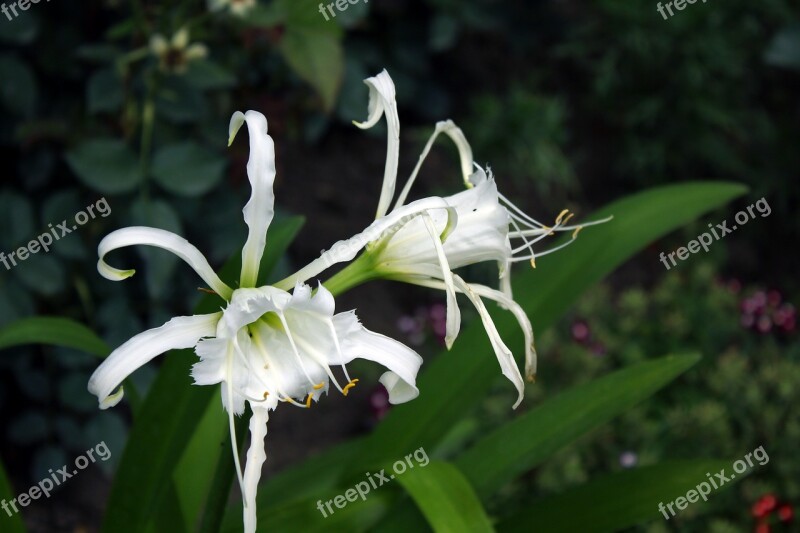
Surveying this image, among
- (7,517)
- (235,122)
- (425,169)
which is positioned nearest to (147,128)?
(7,517)

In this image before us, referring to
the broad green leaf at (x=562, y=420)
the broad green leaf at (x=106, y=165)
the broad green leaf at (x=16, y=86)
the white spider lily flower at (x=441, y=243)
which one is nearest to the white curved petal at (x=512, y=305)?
the white spider lily flower at (x=441, y=243)

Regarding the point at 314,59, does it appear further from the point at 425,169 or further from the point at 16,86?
the point at 425,169

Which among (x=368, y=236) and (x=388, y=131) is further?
(x=388, y=131)

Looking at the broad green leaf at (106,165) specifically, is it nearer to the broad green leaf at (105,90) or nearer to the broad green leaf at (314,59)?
the broad green leaf at (105,90)

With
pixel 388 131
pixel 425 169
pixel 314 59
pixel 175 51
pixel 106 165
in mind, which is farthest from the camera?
pixel 425 169

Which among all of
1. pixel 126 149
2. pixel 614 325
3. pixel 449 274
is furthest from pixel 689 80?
pixel 449 274

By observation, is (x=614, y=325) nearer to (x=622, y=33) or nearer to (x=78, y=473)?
(x=622, y=33)
